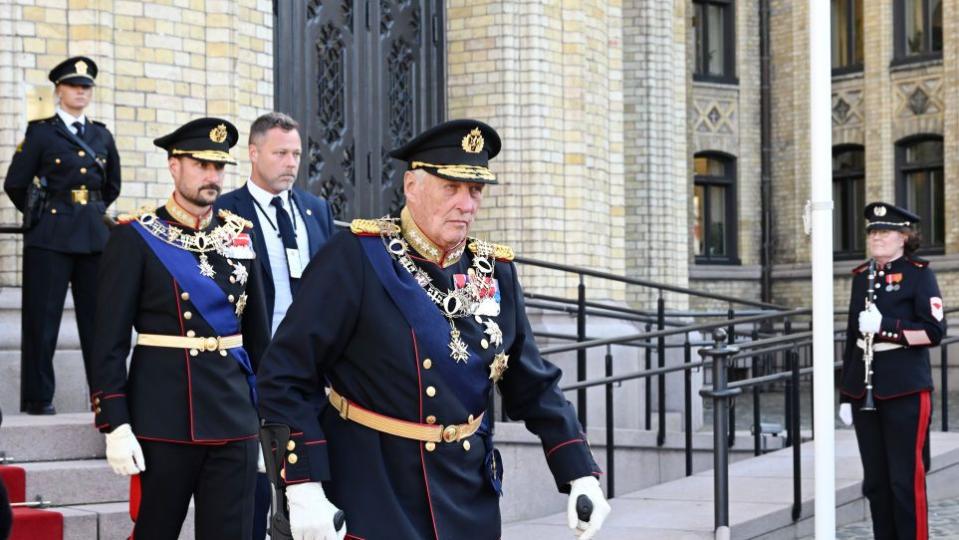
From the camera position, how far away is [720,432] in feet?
28.1

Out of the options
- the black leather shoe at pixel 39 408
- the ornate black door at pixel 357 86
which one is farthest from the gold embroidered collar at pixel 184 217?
the ornate black door at pixel 357 86

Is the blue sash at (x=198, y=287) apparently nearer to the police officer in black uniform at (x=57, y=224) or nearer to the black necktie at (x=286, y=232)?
the black necktie at (x=286, y=232)

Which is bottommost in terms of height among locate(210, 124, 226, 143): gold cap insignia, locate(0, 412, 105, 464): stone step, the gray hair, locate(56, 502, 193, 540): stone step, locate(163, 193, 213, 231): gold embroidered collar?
locate(56, 502, 193, 540): stone step

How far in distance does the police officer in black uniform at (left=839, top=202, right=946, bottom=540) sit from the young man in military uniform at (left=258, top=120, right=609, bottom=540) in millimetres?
4585

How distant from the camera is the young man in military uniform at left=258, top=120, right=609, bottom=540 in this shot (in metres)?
4.29

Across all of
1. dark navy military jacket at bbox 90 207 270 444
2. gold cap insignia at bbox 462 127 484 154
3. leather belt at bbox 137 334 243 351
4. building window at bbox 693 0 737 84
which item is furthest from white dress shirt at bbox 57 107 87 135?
building window at bbox 693 0 737 84

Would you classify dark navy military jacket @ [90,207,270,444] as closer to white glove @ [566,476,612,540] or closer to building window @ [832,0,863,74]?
white glove @ [566,476,612,540]

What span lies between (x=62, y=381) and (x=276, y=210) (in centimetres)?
363

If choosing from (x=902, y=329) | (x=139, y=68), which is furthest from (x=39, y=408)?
(x=902, y=329)

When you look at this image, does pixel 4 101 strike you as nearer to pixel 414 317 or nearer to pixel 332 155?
pixel 332 155

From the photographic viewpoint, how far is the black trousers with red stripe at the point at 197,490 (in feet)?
18.8

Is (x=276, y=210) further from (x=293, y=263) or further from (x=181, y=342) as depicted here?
(x=181, y=342)

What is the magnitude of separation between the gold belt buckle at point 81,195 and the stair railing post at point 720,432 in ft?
11.5

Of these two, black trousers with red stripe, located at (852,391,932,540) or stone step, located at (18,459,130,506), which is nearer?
stone step, located at (18,459,130,506)
